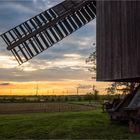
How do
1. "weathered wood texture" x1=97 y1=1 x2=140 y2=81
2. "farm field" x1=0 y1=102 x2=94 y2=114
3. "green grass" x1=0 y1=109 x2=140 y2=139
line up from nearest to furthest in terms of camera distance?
"green grass" x1=0 y1=109 x2=140 y2=139 < "weathered wood texture" x1=97 y1=1 x2=140 y2=81 < "farm field" x1=0 y1=102 x2=94 y2=114

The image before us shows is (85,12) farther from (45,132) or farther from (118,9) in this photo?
Answer: (45,132)

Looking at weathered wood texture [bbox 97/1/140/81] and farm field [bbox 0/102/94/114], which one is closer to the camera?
weathered wood texture [bbox 97/1/140/81]

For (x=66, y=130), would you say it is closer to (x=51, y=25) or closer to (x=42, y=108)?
(x=51, y=25)

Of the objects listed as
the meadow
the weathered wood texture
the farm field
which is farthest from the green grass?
the farm field

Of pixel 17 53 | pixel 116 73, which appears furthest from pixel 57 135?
pixel 17 53

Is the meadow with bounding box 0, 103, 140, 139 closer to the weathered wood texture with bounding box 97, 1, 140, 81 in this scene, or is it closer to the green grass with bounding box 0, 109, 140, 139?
the green grass with bounding box 0, 109, 140, 139

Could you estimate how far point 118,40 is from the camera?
2230cm

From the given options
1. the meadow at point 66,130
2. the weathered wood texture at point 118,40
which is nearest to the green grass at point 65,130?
the meadow at point 66,130

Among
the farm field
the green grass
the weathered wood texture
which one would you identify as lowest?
the green grass

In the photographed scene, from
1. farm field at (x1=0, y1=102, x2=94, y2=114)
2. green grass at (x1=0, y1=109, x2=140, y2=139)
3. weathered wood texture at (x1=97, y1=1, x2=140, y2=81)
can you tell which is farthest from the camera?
farm field at (x1=0, y1=102, x2=94, y2=114)

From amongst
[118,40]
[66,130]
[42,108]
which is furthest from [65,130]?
[42,108]

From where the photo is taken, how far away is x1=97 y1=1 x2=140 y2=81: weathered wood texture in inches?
834

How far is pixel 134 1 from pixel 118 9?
1.34 m

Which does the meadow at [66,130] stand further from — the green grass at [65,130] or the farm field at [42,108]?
the farm field at [42,108]
